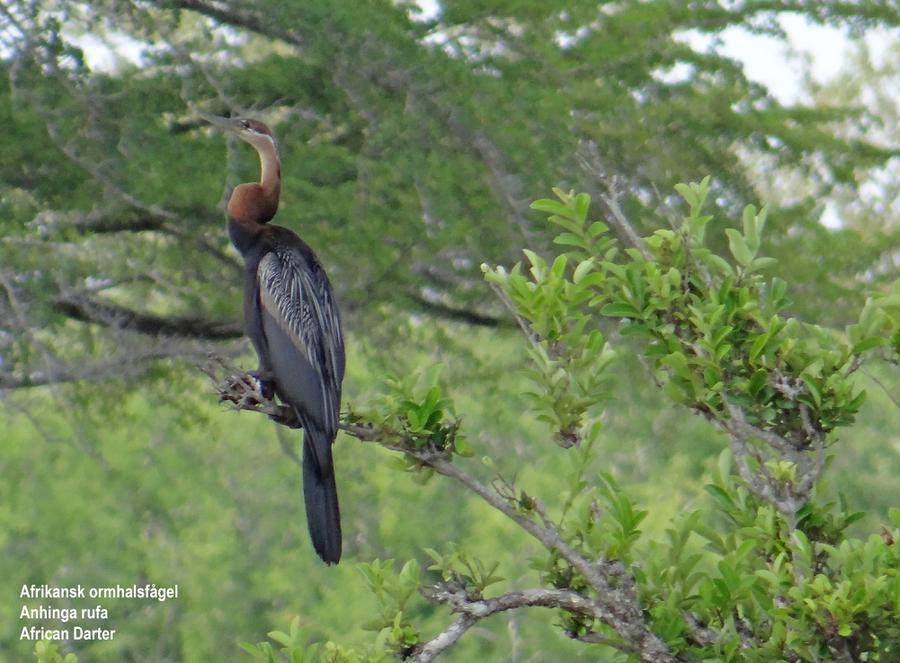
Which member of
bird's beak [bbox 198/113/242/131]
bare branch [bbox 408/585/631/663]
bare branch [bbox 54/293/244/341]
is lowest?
bare branch [bbox 54/293/244/341]

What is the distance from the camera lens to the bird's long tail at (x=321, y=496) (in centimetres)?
436

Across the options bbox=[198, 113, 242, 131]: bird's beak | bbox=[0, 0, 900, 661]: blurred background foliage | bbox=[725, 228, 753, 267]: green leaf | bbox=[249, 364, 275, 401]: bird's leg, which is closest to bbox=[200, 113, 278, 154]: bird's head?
bbox=[198, 113, 242, 131]: bird's beak

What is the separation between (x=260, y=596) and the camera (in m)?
26.5

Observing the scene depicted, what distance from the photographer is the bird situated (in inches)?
174

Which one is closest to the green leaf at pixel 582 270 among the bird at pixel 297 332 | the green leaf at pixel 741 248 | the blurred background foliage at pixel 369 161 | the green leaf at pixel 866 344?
the green leaf at pixel 741 248

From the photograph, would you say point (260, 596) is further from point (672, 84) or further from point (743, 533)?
point (743, 533)

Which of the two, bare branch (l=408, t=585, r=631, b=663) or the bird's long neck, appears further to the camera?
the bird's long neck

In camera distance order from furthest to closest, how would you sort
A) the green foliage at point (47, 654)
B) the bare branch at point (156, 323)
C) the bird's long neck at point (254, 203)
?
the bare branch at point (156, 323) < the bird's long neck at point (254, 203) < the green foliage at point (47, 654)

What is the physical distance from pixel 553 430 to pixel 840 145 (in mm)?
6423

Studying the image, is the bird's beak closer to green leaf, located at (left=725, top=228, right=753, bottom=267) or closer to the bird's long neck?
the bird's long neck

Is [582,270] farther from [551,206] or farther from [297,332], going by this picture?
[297,332]

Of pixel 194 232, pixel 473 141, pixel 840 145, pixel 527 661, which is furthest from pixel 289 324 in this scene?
pixel 527 661

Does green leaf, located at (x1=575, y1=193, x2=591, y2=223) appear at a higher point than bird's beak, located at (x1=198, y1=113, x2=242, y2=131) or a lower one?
higher

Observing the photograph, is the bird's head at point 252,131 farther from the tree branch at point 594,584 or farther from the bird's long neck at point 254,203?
the tree branch at point 594,584
